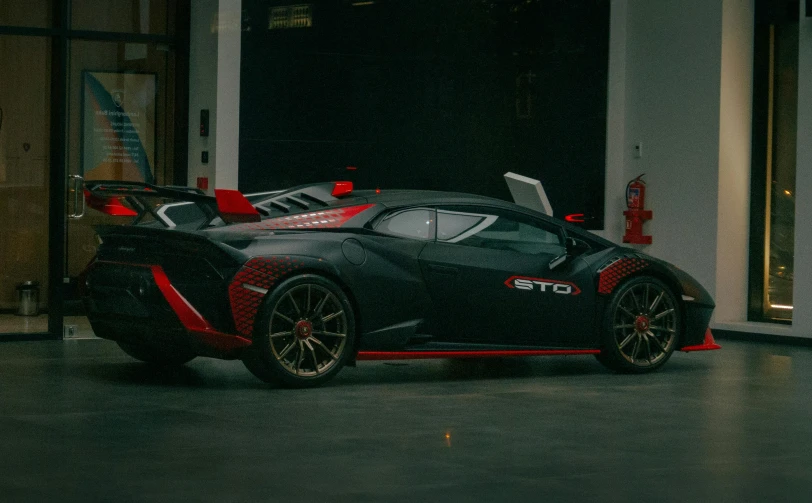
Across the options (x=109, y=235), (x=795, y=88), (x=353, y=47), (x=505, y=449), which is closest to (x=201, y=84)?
(x=353, y=47)

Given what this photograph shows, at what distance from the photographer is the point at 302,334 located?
27.9ft

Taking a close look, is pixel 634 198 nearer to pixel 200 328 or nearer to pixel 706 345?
pixel 706 345

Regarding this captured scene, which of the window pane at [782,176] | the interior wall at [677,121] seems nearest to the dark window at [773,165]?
the window pane at [782,176]

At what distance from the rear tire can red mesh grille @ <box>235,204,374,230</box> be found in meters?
1.34

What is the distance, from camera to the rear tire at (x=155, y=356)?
31.4ft

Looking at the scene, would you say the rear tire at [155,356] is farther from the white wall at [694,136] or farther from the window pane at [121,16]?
the white wall at [694,136]

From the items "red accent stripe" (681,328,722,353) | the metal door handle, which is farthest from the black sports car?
the metal door handle

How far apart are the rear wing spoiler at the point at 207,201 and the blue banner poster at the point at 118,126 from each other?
3.01 metres

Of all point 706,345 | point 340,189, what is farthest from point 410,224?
point 706,345

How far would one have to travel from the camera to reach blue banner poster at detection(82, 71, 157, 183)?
1228 cm

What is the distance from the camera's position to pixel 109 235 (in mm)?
9008

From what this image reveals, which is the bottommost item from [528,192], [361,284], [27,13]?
[361,284]

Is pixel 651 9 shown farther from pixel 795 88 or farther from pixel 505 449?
pixel 505 449

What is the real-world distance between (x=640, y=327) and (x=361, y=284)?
2335 mm
